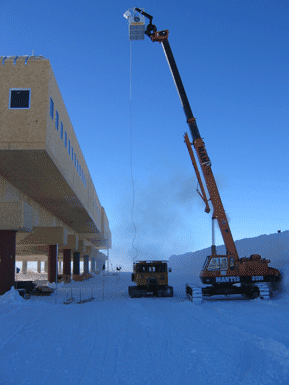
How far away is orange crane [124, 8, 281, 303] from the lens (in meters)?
21.7

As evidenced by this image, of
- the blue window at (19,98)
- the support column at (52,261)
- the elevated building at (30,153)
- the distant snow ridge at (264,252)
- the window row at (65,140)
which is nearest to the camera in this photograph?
the elevated building at (30,153)

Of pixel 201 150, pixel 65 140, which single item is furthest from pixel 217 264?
pixel 65 140

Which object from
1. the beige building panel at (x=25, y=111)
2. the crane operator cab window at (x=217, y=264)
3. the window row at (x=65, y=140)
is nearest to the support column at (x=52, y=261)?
the window row at (x=65, y=140)

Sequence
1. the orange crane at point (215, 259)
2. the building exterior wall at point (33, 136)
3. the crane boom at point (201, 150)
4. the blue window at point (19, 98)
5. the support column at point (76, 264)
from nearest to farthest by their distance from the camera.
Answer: the building exterior wall at point (33, 136) < the blue window at point (19, 98) < the orange crane at point (215, 259) < the crane boom at point (201, 150) < the support column at point (76, 264)

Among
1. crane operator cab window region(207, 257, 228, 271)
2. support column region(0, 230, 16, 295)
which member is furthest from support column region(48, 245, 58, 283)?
crane operator cab window region(207, 257, 228, 271)

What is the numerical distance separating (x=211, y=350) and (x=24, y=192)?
63.3 feet

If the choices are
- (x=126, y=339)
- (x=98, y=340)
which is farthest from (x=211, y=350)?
(x=98, y=340)

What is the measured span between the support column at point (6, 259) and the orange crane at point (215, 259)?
11770 mm

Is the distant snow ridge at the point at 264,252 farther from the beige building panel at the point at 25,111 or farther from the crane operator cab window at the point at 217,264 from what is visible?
the beige building panel at the point at 25,111

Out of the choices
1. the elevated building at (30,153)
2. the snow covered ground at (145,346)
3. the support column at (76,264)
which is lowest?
the snow covered ground at (145,346)

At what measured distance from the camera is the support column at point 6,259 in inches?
900

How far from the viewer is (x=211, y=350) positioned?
35.6ft

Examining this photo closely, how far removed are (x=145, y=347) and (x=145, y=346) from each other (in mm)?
94

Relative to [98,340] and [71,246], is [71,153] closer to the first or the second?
[98,340]
